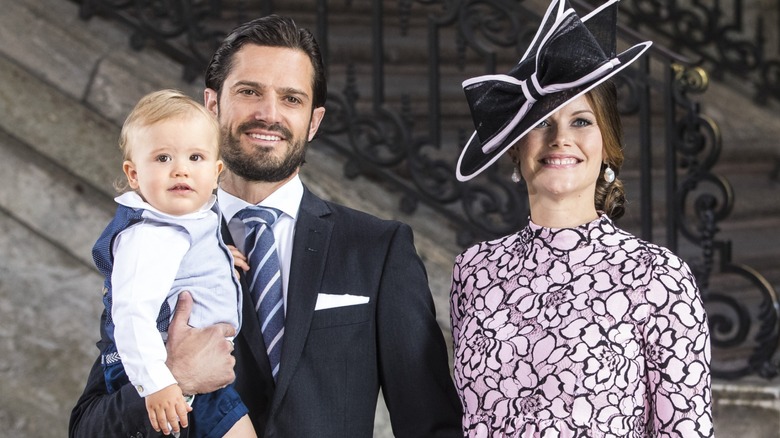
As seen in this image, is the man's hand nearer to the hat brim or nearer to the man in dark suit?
the man in dark suit

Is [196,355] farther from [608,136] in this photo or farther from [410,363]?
[608,136]

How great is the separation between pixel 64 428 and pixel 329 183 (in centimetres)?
159

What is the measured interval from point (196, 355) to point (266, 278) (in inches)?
12.4

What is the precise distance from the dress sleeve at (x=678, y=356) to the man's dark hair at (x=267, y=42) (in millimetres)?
1016

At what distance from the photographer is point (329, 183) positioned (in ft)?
16.9

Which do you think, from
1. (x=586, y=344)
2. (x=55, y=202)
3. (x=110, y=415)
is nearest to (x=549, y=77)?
(x=586, y=344)

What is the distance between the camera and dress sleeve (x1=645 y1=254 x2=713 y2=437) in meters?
2.45

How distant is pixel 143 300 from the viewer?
2.46 m

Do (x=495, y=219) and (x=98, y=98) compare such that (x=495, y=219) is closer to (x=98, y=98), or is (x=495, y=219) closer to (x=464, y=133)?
(x=464, y=133)

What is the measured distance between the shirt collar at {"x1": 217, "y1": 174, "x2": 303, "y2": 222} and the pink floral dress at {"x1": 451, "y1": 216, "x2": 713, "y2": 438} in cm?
51

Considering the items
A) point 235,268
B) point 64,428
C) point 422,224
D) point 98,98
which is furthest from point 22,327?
point 235,268

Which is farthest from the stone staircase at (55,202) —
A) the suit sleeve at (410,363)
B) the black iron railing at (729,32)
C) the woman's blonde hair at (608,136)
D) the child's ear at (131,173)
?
the black iron railing at (729,32)

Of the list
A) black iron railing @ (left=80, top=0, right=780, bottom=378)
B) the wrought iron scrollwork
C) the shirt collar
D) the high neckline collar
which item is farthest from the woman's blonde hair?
the wrought iron scrollwork

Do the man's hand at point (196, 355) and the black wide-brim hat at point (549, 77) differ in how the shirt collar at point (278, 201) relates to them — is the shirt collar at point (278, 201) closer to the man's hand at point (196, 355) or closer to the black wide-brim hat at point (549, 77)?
the man's hand at point (196, 355)
